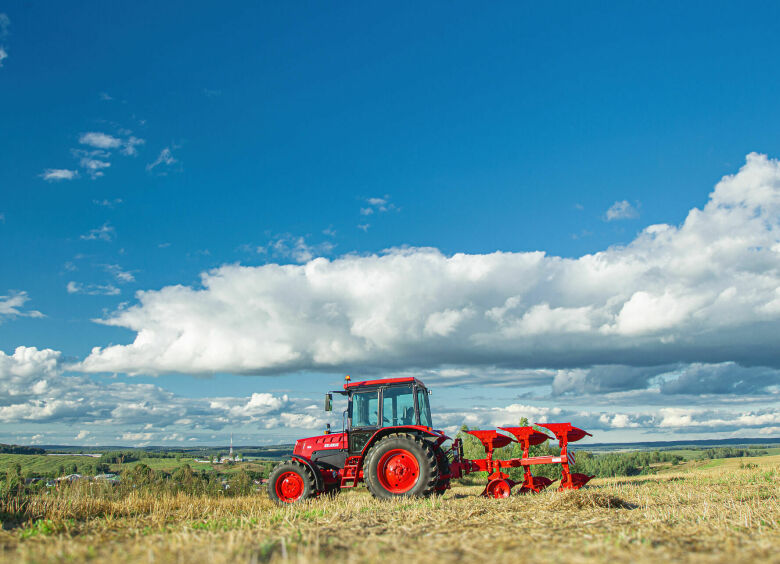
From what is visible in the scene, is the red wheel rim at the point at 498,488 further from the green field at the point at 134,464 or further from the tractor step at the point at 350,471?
the green field at the point at 134,464

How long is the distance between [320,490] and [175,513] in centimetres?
429

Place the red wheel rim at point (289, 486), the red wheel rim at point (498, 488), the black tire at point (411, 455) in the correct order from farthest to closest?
the red wheel rim at point (289, 486) < the red wheel rim at point (498, 488) < the black tire at point (411, 455)

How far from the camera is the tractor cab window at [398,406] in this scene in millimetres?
13750

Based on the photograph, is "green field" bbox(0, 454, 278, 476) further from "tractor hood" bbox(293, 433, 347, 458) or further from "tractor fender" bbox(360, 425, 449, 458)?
"tractor fender" bbox(360, 425, 449, 458)

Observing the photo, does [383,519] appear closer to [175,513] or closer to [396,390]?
[175,513]

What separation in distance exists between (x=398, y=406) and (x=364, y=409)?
95cm

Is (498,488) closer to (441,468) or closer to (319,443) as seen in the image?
(441,468)

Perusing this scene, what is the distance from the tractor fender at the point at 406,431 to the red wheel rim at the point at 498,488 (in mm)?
1577

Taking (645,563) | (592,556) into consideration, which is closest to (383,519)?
(592,556)

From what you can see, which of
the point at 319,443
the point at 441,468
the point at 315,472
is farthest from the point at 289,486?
the point at 441,468

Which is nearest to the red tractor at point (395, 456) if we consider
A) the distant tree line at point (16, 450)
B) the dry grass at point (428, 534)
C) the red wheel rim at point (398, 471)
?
the red wheel rim at point (398, 471)

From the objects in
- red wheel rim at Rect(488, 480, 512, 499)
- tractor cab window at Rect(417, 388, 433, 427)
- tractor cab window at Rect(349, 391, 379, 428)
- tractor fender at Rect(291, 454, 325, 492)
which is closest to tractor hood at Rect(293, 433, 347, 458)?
tractor cab window at Rect(349, 391, 379, 428)

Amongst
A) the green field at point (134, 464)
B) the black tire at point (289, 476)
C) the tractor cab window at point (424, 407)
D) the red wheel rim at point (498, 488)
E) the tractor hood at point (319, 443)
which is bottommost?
the green field at point (134, 464)

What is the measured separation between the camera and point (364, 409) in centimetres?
1413
